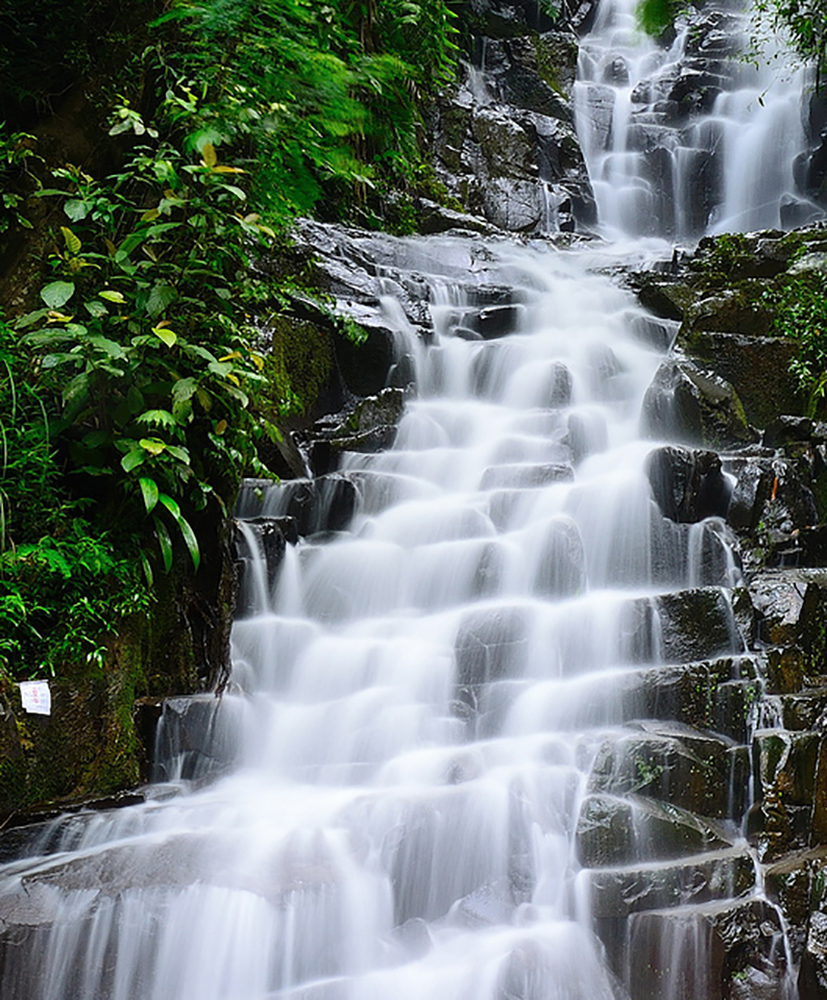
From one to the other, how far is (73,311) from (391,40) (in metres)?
9.07

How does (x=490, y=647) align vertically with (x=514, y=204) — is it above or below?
below

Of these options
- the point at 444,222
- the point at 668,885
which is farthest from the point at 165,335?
the point at 444,222

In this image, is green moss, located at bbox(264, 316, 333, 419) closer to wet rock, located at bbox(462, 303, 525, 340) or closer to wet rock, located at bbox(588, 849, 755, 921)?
wet rock, located at bbox(462, 303, 525, 340)

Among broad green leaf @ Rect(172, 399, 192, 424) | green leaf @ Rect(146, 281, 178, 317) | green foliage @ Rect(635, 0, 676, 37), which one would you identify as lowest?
broad green leaf @ Rect(172, 399, 192, 424)

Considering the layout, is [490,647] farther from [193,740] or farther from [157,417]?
[157,417]

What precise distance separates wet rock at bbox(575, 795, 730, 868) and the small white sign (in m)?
2.59

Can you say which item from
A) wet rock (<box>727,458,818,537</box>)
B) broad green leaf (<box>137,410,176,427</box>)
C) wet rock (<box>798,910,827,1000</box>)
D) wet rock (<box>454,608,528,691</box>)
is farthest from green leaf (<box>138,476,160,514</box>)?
wet rock (<box>727,458,818,537</box>)

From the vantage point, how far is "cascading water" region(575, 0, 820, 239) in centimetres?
1482

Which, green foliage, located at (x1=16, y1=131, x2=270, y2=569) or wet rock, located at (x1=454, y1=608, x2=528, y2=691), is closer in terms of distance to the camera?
green foliage, located at (x1=16, y1=131, x2=270, y2=569)

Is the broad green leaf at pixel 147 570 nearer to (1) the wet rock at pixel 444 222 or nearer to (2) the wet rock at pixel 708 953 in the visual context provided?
(2) the wet rock at pixel 708 953

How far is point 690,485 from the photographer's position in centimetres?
600

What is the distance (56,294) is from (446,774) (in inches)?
122

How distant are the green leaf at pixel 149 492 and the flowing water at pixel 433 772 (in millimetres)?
1208

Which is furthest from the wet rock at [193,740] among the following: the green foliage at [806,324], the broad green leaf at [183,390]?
the green foliage at [806,324]
